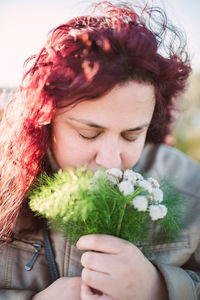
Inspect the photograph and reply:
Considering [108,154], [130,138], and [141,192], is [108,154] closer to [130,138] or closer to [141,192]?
[130,138]

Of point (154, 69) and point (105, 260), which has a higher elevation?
point (154, 69)

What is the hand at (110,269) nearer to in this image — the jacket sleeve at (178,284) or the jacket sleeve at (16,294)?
the jacket sleeve at (178,284)

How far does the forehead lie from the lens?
1395mm

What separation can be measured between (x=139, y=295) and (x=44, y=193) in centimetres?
65

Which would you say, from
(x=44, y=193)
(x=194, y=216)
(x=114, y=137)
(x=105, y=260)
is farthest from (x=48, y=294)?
(x=194, y=216)

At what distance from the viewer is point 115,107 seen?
1.40 metres

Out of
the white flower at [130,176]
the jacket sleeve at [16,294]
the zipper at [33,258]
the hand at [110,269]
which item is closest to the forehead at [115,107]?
the white flower at [130,176]

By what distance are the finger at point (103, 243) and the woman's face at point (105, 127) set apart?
0.39 m

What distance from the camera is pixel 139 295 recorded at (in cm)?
132

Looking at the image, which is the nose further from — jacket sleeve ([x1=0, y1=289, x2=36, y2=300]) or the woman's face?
jacket sleeve ([x1=0, y1=289, x2=36, y2=300])

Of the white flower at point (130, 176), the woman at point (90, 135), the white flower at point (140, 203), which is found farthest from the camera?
the woman at point (90, 135)

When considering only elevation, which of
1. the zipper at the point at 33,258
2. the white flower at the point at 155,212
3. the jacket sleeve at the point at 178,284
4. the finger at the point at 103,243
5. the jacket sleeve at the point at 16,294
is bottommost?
the jacket sleeve at the point at 16,294

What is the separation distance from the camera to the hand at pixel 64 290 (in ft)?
4.62

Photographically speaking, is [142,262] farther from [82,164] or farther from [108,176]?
[82,164]
